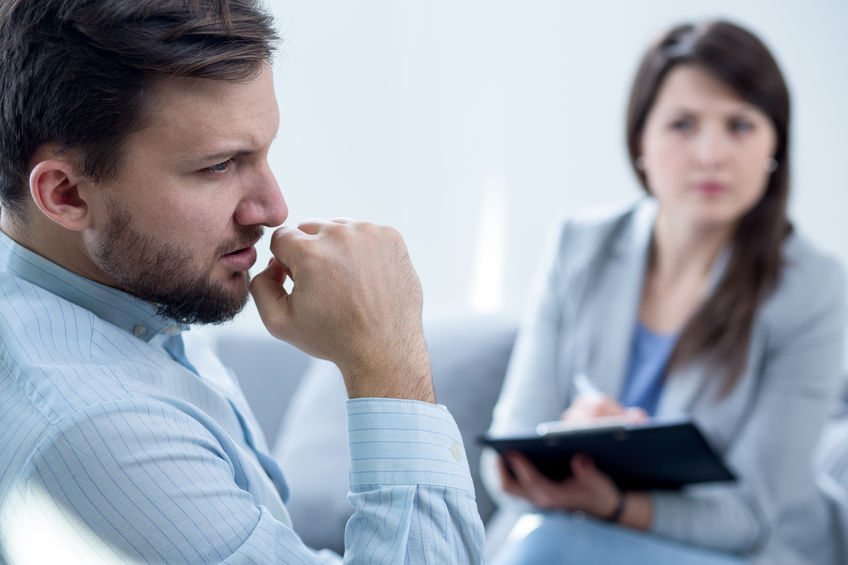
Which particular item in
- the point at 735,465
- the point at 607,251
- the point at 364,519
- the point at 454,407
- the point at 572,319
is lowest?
the point at 454,407

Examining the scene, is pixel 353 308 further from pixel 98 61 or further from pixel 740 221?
pixel 740 221

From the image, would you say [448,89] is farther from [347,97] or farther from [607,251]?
[607,251]

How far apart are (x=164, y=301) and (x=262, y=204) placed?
0.14 metres

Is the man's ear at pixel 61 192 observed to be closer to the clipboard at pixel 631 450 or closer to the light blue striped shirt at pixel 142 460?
the light blue striped shirt at pixel 142 460

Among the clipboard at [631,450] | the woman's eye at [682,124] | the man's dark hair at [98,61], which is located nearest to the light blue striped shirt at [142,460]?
the man's dark hair at [98,61]

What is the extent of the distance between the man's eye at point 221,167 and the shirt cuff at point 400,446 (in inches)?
10.2

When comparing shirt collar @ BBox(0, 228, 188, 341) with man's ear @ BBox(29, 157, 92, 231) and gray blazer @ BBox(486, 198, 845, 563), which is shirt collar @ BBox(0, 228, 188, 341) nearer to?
man's ear @ BBox(29, 157, 92, 231)

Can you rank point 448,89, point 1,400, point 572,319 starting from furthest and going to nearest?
point 448,89, point 572,319, point 1,400

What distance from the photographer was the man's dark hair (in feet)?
2.53

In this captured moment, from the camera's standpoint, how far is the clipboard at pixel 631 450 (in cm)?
130

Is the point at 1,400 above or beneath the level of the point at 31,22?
beneath

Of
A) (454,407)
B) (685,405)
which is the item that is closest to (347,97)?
(454,407)

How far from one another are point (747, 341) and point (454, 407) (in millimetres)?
702

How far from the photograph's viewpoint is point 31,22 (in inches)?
31.0
